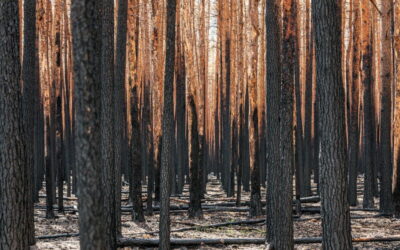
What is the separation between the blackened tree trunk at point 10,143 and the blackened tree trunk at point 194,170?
639 centimetres

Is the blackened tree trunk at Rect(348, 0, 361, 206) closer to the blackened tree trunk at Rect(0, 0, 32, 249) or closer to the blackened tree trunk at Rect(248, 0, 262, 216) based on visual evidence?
the blackened tree trunk at Rect(248, 0, 262, 216)

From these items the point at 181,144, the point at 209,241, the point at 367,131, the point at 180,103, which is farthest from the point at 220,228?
the point at 180,103

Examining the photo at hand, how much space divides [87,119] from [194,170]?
775 centimetres

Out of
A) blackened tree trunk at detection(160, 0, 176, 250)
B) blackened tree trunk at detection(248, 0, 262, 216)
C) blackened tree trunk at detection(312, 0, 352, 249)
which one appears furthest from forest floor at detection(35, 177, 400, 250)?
A: blackened tree trunk at detection(312, 0, 352, 249)

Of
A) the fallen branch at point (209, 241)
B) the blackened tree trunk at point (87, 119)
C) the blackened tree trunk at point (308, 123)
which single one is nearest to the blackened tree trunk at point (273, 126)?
the fallen branch at point (209, 241)

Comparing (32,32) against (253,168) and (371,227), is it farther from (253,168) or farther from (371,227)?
(371,227)

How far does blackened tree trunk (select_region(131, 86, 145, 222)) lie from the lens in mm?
11031

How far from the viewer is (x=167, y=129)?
7.13m

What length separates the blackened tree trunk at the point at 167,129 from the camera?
7.17 metres

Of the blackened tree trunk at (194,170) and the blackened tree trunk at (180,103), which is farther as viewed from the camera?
the blackened tree trunk at (180,103)

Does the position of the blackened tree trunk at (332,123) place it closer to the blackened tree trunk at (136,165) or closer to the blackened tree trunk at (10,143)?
the blackened tree trunk at (10,143)

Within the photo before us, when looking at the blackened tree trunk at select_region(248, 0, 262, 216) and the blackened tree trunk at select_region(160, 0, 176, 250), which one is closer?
the blackened tree trunk at select_region(160, 0, 176, 250)

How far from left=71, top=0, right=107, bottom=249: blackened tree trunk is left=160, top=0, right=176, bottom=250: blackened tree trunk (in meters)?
3.26

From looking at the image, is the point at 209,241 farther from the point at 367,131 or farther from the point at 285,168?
the point at 367,131
